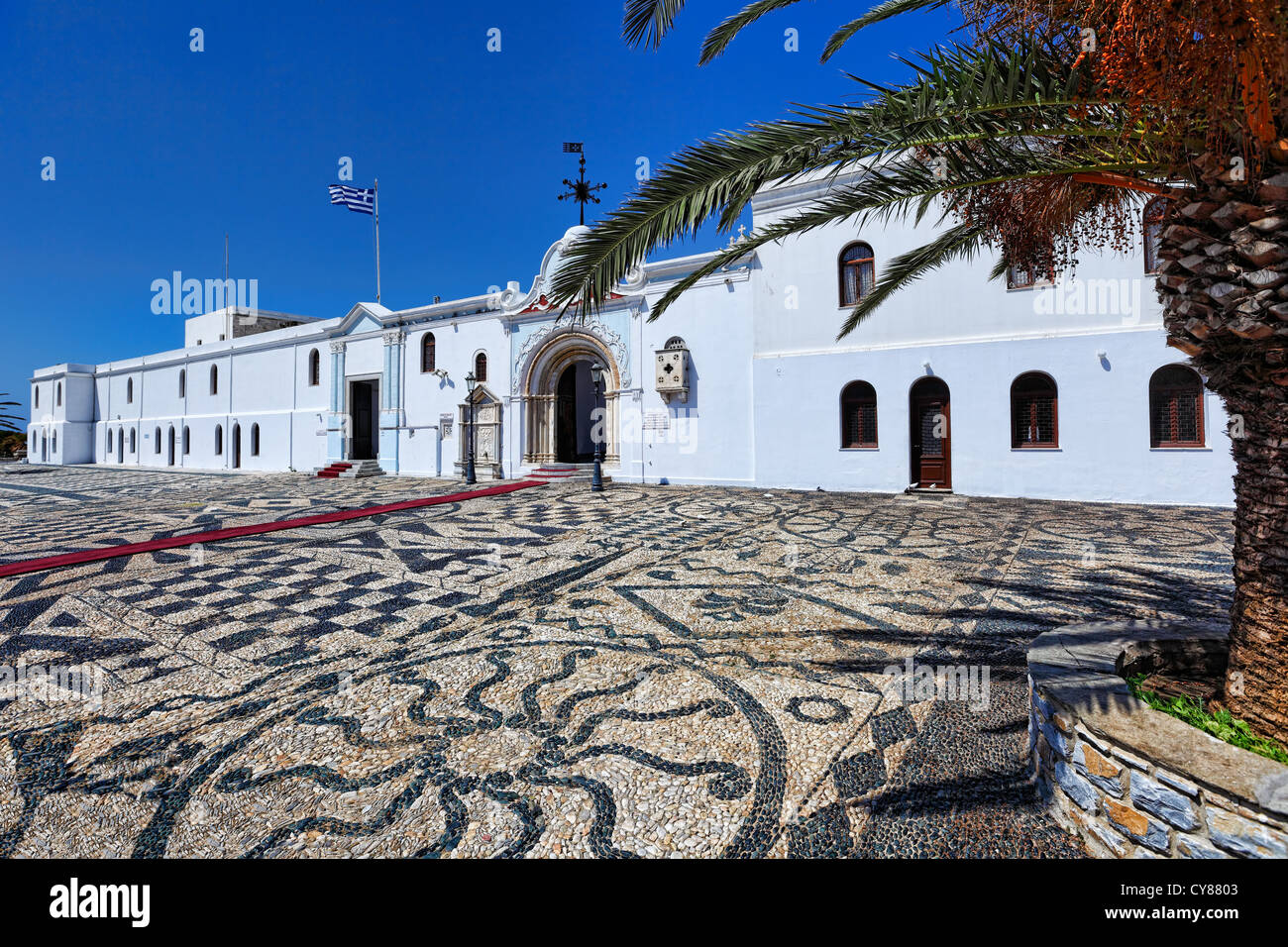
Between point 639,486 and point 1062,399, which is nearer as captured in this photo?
point 1062,399

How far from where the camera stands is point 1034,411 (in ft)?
36.2

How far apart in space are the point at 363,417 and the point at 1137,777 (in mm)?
24225

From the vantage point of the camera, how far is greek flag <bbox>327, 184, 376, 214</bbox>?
21.4 metres

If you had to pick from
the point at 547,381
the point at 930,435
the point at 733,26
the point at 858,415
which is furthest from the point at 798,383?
the point at 733,26

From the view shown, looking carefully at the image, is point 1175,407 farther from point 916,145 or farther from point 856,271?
point 916,145

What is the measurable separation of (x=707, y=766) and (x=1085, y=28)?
10.8 ft

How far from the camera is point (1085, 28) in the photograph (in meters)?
2.29

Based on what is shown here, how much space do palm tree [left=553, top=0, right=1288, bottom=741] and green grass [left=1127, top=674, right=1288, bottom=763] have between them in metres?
0.06

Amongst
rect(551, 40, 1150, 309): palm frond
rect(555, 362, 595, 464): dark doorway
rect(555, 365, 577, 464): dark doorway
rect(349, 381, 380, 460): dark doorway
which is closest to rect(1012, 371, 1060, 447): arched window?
rect(551, 40, 1150, 309): palm frond

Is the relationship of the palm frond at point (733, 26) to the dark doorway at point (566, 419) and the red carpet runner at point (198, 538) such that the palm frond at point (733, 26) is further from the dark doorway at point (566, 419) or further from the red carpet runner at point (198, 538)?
the dark doorway at point (566, 419)

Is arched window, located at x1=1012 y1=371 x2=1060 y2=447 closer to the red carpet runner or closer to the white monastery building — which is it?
the white monastery building
